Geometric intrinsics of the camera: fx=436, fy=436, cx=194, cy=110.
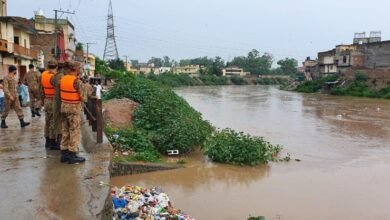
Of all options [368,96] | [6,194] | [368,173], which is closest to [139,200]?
[6,194]

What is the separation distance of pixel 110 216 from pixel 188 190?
4825 millimetres

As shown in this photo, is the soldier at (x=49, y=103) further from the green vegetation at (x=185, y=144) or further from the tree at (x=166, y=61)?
the tree at (x=166, y=61)

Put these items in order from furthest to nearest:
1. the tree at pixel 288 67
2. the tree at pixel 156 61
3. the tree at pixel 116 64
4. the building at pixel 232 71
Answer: the tree at pixel 156 61 → the tree at pixel 288 67 → the building at pixel 232 71 → the tree at pixel 116 64

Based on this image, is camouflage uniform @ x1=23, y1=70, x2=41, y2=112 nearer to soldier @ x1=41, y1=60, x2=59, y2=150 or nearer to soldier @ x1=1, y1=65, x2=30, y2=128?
soldier @ x1=1, y1=65, x2=30, y2=128

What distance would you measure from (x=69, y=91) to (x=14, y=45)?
2435 centimetres

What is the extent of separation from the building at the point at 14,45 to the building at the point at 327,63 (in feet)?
135

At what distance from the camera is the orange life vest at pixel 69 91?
614 cm

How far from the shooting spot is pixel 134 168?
10.4 meters

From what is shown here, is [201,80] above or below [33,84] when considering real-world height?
below

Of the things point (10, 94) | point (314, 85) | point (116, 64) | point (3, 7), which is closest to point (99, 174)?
point (10, 94)

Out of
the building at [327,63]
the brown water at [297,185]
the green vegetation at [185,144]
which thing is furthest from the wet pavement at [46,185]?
the building at [327,63]

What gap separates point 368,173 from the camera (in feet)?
38.9

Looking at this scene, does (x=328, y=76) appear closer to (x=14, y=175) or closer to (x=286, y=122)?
(x=286, y=122)

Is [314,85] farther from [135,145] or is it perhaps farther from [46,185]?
[46,185]
